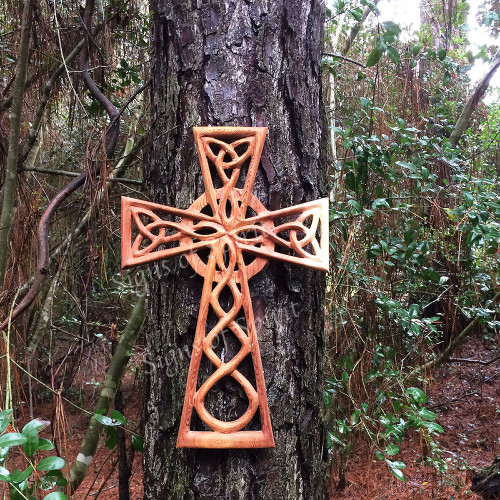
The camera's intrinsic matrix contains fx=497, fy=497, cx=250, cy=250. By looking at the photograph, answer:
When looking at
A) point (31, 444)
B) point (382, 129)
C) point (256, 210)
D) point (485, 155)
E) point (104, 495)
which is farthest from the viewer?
point (485, 155)

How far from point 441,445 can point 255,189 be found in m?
2.77

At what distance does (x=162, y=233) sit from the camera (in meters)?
0.94

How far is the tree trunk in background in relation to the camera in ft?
2.96

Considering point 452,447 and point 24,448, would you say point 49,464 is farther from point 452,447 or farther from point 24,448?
point 452,447

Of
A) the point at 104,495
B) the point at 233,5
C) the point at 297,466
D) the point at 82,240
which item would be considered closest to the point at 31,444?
the point at 297,466

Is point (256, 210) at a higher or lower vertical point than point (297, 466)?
higher

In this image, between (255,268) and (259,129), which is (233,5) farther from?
(255,268)

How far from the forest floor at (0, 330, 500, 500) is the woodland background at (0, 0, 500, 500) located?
0.02 metres

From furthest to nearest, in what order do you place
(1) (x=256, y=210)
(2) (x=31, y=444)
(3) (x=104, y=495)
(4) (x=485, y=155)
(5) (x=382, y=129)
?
1. (4) (x=485, y=155)
2. (3) (x=104, y=495)
3. (5) (x=382, y=129)
4. (1) (x=256, y=210)
5. (2) (x=31, y=444)

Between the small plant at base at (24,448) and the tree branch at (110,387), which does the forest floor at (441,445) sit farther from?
the small plant at base at (24,448)

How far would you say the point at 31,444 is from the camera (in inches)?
32.6

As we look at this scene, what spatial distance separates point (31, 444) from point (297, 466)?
0.46m

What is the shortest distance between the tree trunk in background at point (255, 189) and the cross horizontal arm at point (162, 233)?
5 cm

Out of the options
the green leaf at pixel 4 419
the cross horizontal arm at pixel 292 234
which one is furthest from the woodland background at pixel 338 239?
the cross horizontal arm at pixel 292 234
